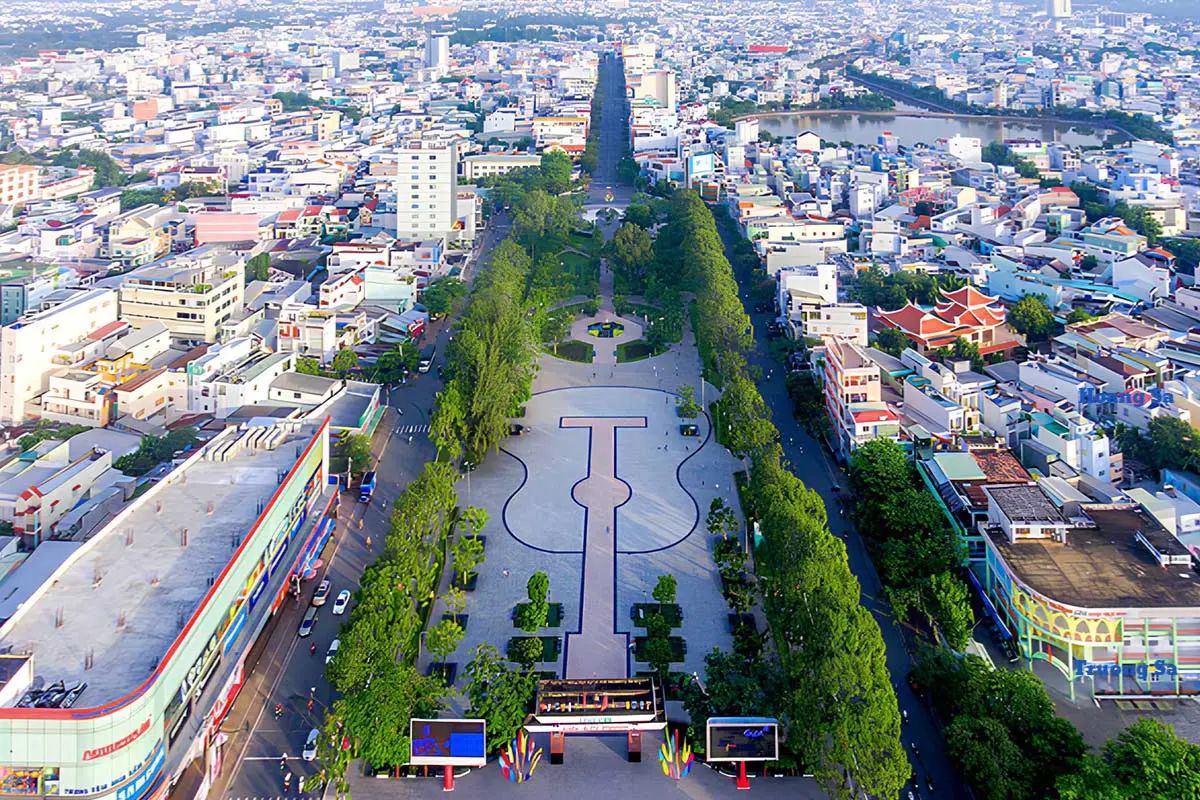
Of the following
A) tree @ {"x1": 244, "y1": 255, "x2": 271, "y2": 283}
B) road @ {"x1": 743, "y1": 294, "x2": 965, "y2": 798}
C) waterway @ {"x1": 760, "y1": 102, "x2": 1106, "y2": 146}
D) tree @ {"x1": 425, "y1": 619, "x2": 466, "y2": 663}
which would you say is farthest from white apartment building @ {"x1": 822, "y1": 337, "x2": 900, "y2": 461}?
waterway @ {"x1": 760, "y1": 102, "x2": 1106, "y2": 146}

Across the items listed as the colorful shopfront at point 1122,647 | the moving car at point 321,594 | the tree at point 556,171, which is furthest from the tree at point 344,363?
the tree at point 556,171

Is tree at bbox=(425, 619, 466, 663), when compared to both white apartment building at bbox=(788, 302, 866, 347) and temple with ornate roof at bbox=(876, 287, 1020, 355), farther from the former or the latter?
temple with ornate roof at bbox=(876, 287, 1020, 355)

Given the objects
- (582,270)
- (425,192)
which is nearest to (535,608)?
(582,270)

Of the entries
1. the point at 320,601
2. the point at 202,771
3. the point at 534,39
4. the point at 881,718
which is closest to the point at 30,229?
the point at 320,601

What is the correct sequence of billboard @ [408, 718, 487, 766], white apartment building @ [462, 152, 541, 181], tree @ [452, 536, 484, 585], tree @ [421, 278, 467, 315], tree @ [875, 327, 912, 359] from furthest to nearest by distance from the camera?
white apartment building @ [462, 152, 541, 181] → tree @ [421, 278, 467, 315] → tree @ [875, 327, 912, 359] → tree @ [452, 536, 484, 585] → billboard @ [408, 718, 487, 766]

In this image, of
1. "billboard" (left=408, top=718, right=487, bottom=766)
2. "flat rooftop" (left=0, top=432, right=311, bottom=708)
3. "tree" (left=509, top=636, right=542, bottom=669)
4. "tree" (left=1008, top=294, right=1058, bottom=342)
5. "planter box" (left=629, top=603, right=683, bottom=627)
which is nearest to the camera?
"flat rooftop" (left=0, top=432, right=311, bottom=708)

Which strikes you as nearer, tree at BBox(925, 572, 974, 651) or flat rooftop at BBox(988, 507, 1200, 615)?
flat rooftop at BBox(988, 507, 1200, 615)

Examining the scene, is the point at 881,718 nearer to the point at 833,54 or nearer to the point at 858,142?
the point at 858,142

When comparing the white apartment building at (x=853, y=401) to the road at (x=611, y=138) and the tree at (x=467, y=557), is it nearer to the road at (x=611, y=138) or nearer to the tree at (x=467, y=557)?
the tree at (x=467, y=557)
